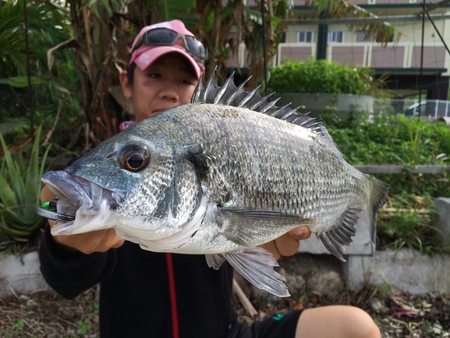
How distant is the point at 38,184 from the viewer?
3.11m

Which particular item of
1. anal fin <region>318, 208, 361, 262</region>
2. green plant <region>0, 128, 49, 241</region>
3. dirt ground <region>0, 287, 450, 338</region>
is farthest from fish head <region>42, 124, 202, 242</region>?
green plant <region>0, 128, 49, 241</region>

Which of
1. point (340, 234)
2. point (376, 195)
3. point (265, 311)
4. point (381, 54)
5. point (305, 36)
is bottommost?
point (265, 311)

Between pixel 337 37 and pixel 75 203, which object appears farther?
pixel 337 37

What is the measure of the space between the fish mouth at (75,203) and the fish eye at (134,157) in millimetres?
96

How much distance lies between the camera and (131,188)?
3.25ft

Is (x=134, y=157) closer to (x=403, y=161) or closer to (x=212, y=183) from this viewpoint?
(x=212, y=183)

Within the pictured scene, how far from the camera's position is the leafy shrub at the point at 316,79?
614 cm

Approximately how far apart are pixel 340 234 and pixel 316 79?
196 inches

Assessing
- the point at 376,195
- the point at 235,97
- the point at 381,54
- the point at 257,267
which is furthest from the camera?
the point at 381,54

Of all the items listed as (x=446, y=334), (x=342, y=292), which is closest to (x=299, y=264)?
(x=342, y=292)

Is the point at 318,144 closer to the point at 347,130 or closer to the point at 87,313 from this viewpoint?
the point at 87,313

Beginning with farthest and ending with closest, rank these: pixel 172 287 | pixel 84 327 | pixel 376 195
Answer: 1. pixel 84 327
2. pixel 172 287
3. pixel 376 195

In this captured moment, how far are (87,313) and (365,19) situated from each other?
5.64 metres

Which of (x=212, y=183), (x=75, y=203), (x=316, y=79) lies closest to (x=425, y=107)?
(x=316, y=79)
